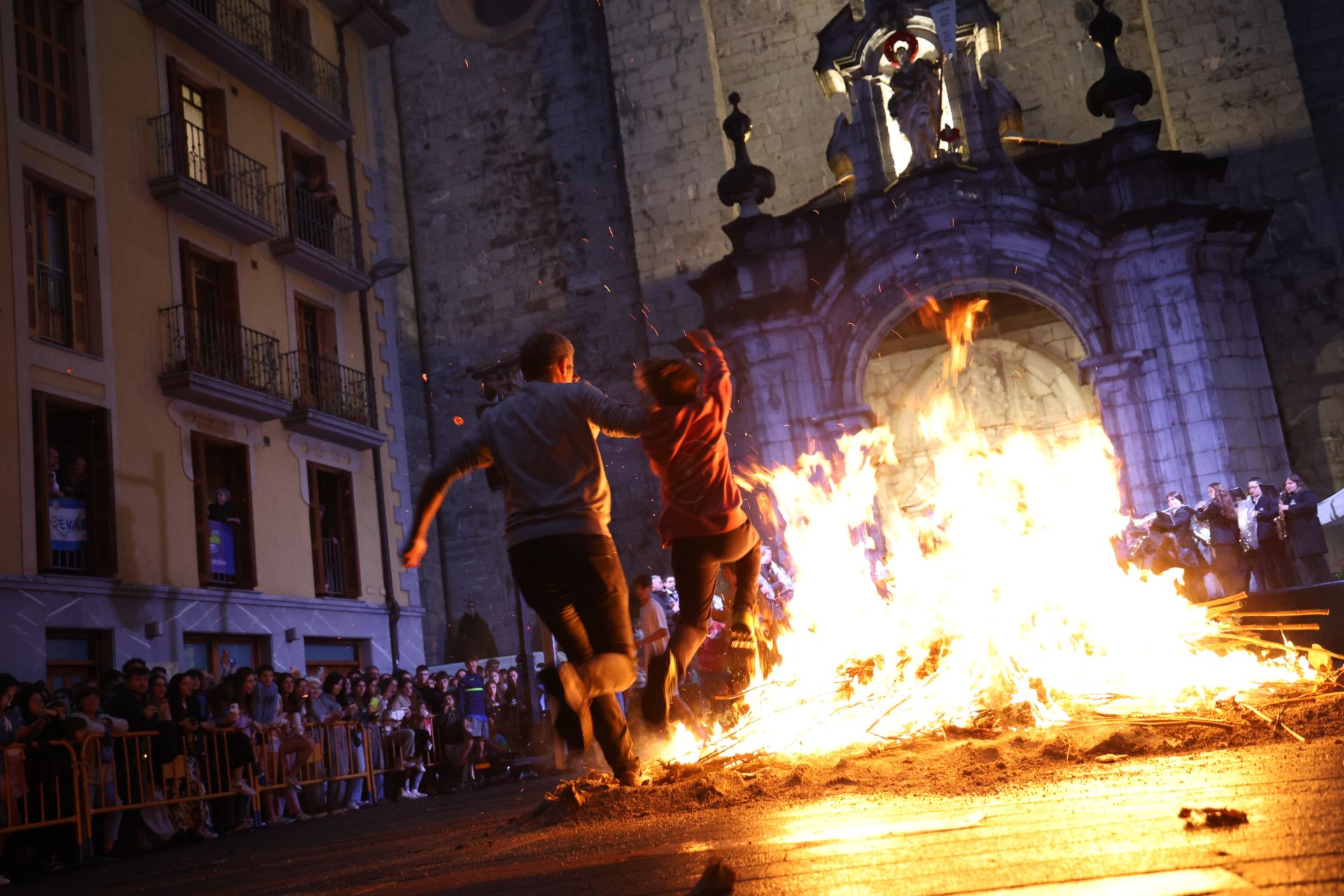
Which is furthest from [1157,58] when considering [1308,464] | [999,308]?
[1308,464]

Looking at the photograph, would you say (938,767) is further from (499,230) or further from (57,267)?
(499,230)

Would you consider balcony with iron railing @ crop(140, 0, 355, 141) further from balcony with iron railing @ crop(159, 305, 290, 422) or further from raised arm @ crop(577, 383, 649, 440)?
raised arm @ crop(577, 383, 649, 440)

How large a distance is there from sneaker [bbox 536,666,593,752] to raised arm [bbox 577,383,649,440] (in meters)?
1.00

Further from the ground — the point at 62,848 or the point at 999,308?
the point at 999,308

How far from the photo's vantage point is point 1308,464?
2072 cm

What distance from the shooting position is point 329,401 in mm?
20094

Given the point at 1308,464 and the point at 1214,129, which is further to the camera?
the point at 1214,129

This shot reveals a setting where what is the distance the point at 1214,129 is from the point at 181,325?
17.5 m

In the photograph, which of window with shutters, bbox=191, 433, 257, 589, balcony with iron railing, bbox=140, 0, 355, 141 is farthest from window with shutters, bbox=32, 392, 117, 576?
balcony with iron railing, bbox=140, 0, 355, 141

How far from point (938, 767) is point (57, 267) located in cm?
1371

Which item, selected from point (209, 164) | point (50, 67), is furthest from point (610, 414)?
point (209, 164)

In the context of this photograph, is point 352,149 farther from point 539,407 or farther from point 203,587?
point 539,407

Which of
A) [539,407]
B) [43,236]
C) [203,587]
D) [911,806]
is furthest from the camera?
[203,587]

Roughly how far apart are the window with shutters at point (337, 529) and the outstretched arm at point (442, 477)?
14529 millimetres
